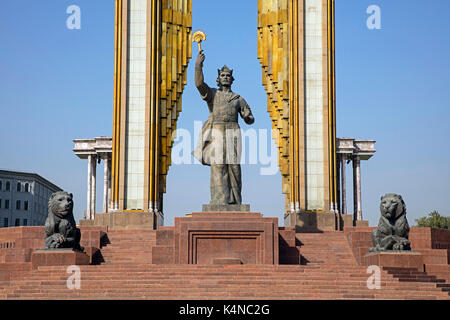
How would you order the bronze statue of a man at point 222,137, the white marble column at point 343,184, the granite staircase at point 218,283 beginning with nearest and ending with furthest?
the granite staircase at point 218,283, the bronze statue of a man at point 222,137, the white marble column at point 343,184

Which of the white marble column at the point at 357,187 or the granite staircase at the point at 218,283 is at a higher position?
the white marble column at the point at 357,187

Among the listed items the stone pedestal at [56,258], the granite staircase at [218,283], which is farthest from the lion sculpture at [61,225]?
the granite staircase at [218,283]

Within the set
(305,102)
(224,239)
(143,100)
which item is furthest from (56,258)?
(305,102)

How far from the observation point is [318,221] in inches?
1112

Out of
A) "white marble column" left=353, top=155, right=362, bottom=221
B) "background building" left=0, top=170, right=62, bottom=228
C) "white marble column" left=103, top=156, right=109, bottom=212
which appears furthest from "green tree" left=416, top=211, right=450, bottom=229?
"background building" left=0, top=170, right=62, bottom=228

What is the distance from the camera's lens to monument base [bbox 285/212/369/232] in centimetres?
2809

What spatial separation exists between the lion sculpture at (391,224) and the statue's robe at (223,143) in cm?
384

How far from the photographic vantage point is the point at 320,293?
14.8m

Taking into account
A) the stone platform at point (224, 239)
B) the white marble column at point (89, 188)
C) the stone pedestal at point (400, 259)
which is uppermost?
the white marble column at point (89, 188)

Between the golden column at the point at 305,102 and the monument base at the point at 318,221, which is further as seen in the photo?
the golden column at the point at 305,102

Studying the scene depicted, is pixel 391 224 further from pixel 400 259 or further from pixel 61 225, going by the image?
Result: pixel 61 225

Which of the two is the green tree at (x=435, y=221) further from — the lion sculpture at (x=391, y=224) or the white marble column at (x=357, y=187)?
the lion sculpture at (x=391, y=224)

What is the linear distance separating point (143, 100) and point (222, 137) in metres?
9.82

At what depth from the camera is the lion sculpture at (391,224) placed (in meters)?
18.0
